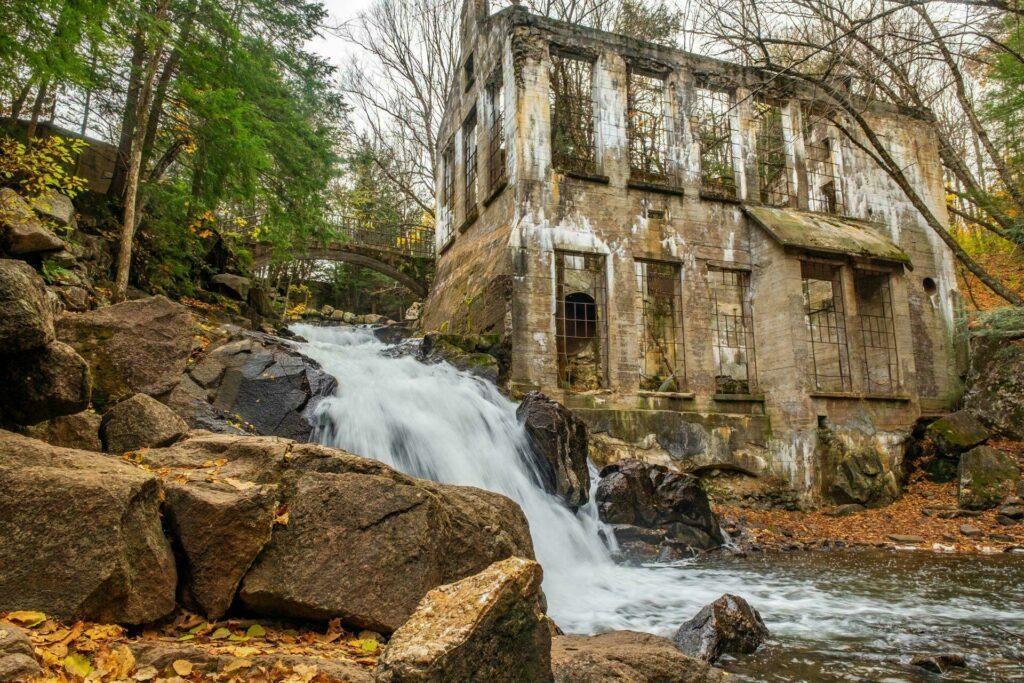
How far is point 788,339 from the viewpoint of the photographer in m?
12.4

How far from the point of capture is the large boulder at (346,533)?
3.25 meters

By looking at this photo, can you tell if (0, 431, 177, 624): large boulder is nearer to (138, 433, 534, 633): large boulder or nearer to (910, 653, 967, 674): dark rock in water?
(138, 433, 534, 633): large boulder

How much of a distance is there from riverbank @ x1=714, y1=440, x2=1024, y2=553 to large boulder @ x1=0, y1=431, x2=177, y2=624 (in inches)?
328

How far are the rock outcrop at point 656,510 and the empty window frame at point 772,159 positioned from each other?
7.72 metres

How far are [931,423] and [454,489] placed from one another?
1234 cm

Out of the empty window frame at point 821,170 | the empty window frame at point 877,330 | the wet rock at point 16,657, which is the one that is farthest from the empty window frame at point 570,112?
the wet rock at point 16,657

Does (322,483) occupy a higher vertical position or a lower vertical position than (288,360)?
lower

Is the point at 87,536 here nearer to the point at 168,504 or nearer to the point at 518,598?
the point at 168,504

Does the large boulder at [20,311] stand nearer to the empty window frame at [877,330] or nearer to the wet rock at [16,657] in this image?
the wet rock at [16,657]

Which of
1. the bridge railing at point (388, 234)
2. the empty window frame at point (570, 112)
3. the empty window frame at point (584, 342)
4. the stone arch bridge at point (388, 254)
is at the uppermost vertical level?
the empty window frame at point (570, 112)

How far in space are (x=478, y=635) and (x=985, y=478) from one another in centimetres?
1205

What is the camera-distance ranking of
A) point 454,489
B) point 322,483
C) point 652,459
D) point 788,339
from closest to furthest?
1. point 322,483
2. point 454,489
3. point 652,459
4. point 788,339

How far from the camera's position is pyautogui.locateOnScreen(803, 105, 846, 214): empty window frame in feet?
50.2

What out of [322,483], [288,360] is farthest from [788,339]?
[322,483]
